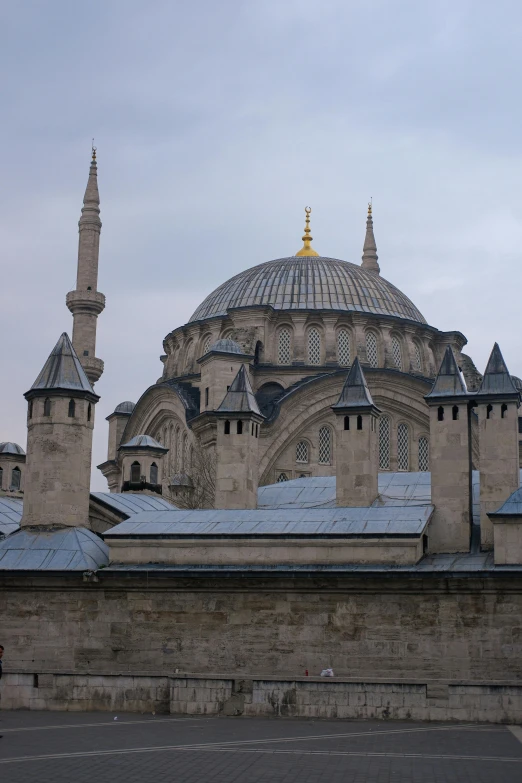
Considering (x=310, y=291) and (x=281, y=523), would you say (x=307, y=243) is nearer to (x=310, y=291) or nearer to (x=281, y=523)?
(x=310, y=291)

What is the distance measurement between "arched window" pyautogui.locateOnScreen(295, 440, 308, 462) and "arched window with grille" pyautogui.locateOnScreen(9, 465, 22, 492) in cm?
909

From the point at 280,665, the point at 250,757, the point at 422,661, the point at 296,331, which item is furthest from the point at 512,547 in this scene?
the point at 296,331

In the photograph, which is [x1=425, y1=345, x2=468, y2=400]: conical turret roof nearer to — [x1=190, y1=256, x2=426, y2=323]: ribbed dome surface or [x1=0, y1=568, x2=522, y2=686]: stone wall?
[x1=0, y1=568, x2=522, y2=686]: stone wall

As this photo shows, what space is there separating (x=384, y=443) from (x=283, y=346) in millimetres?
6018

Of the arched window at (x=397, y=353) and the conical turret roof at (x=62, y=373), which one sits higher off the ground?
the arched window at (x=397, y=353)

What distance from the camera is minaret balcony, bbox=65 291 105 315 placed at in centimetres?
4641

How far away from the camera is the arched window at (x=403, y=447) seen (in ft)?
129

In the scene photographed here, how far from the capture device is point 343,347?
142ft

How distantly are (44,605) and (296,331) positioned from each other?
83.2 ft

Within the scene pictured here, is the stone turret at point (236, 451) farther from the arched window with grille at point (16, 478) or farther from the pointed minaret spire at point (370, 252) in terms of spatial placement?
the pointed minaret spire at point (370, 252)

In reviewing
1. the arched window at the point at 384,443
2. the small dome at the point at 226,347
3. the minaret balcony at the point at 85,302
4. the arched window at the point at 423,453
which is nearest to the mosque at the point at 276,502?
the small dome at the point at 226,347

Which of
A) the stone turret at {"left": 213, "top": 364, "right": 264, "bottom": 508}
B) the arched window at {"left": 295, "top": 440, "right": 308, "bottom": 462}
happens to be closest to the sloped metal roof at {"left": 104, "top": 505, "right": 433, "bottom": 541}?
the stone turret at {"left": 213, "top": 364, "right": 264, "bottom": 508}

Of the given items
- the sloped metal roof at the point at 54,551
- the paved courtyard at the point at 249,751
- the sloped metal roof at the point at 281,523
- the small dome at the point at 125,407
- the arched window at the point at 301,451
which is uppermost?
the small dome at the point at 125,407

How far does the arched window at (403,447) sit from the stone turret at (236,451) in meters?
17.5
